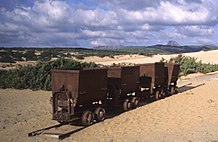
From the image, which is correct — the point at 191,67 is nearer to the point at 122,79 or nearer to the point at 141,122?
the point at 122,79

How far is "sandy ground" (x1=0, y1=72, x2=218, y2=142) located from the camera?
37.7 ft

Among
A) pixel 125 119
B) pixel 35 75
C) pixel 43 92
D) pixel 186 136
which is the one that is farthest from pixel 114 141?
pixel 35 75

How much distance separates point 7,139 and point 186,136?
5.61m

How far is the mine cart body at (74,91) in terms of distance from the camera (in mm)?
12750

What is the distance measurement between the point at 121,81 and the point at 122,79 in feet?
0.45

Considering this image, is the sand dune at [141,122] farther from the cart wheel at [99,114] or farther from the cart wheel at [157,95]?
the cart wheel at [157,95]

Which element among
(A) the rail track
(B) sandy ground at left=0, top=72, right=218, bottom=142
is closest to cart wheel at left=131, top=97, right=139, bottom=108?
(B) sandy ground at left=0, top=72, right=218, bottom=142

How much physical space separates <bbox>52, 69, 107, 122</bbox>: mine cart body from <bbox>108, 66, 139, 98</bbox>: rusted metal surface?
1583 mm

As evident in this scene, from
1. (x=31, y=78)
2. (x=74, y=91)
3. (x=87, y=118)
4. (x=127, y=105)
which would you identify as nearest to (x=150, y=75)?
(x=127, y=105)

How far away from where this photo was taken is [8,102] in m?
19.3

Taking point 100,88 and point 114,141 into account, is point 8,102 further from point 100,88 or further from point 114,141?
point 114,141

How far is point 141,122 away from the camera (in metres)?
13.5

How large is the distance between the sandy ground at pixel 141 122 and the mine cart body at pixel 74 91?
770mm

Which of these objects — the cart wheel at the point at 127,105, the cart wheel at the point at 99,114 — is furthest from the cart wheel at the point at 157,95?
the cart wheel at the point at 99,114
